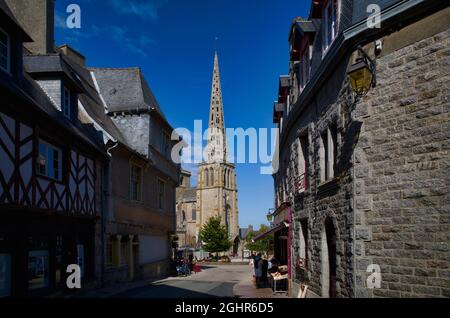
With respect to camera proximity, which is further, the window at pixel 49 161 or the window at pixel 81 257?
the window at pixel 81 257

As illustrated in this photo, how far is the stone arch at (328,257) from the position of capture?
10.4 metres

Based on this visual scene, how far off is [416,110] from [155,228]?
63.3 feet

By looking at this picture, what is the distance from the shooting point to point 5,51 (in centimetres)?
1188

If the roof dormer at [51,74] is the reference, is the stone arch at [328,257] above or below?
below

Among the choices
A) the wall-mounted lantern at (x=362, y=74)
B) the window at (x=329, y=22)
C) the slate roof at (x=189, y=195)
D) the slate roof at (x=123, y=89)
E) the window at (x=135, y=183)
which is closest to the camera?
the wall-mounted lantern at (x=362, y=74)

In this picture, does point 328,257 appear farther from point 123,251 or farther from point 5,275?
point 123,251

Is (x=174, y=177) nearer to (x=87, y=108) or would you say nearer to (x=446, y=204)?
(x=87, y=108)

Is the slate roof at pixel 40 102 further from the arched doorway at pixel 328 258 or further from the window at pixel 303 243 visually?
the arched doorway at pixel 328 258

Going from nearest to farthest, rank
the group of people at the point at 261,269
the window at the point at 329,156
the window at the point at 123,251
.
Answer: the window at the point at 329,156, the group of people at the point at 261,269, the window at the point at 123,251

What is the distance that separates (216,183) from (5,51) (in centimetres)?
7982

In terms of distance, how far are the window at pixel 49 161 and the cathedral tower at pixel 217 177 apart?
76.0m

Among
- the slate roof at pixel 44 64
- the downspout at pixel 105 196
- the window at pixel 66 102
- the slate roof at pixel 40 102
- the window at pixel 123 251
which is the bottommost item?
the window at pixel 123 251

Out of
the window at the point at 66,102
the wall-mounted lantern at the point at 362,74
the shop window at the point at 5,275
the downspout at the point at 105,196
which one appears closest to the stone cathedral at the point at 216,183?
the downspout at the point at 105,196

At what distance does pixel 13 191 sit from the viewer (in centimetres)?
1077
